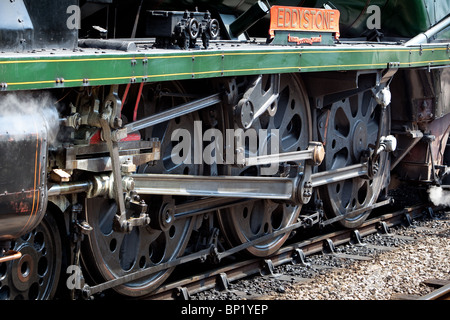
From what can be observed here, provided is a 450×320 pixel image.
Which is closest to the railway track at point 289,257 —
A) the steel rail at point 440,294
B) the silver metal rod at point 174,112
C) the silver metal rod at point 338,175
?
the silver metal rod at point 338,175

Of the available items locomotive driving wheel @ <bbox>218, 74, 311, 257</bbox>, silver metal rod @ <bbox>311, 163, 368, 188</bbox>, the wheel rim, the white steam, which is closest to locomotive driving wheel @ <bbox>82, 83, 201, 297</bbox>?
the wheel rim

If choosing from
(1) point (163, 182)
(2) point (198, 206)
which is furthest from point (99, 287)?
A: (2) point (198, 206)

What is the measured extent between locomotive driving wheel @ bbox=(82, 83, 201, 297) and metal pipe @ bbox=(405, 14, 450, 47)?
2926mm

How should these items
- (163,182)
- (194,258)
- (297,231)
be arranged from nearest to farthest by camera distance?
1. (163,182)
2. (194,258)
3. (297,231)

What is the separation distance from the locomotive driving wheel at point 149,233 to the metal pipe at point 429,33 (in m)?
2.93

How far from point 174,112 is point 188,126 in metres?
0.72

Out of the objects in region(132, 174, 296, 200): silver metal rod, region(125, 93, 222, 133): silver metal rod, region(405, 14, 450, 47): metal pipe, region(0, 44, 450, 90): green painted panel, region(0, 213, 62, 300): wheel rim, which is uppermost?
region(405, 14, 450, 47): metal pipe

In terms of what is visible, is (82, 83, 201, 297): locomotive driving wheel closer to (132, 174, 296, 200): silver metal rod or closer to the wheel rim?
(132, 174, 296, 200): silver metal rod

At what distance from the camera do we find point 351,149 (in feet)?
26.2

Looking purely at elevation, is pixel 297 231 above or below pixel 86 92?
below

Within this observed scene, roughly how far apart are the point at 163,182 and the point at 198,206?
0.77 metres

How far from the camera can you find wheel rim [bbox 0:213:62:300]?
4.75 m

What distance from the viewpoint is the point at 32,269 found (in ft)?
16.0
